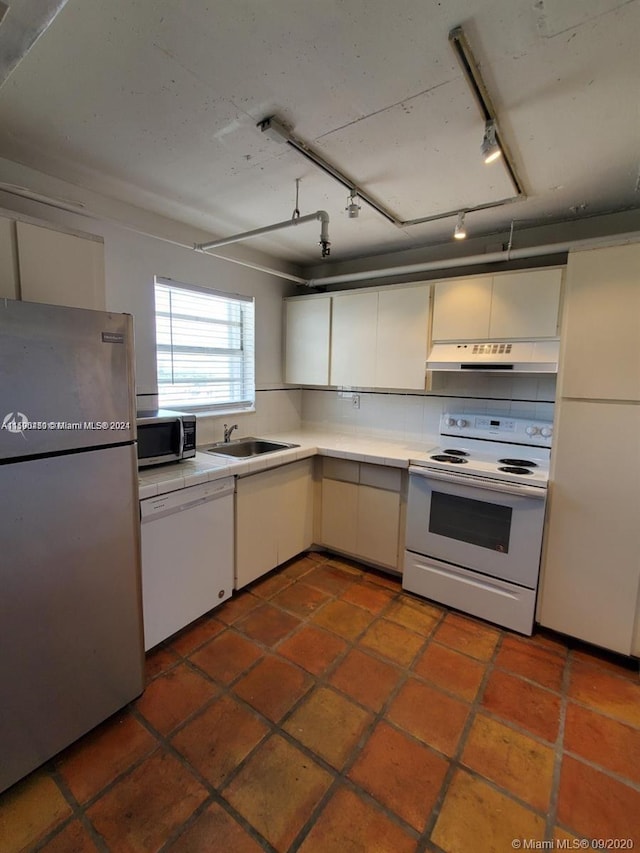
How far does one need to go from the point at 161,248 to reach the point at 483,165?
201 cm

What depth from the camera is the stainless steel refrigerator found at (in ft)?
4.33

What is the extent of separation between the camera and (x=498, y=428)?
2732 millimetres

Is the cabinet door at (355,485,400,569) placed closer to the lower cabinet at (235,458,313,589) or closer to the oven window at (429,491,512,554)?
the oven window at (429,491,512,554)

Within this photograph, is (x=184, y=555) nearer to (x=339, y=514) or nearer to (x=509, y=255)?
(x=339, y=514)

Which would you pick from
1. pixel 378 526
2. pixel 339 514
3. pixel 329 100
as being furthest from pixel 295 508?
pixel 329 100

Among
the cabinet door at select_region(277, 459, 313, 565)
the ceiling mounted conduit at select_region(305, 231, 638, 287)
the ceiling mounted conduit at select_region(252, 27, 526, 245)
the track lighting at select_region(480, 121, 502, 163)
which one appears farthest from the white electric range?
the track lighting at select_region(480, 121, 502, 163)

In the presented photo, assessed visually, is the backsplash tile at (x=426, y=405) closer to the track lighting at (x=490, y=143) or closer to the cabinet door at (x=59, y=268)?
the track lighting at (x=490, y=143)

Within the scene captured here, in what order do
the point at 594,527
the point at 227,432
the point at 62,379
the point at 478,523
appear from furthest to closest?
the point at 227,432 < the point at 478,523 < the point at 594,527 < the point at 62,379

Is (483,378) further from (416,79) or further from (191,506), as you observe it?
(191,506)

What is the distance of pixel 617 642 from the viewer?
2.09m

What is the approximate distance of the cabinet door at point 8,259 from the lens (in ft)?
4.87

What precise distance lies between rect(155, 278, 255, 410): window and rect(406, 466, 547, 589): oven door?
167 cm

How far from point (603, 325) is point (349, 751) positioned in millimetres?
2373

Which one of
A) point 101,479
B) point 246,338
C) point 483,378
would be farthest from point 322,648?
point 246,338
